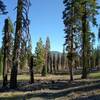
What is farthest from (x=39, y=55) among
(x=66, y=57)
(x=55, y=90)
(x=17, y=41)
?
(x=55, y=90)

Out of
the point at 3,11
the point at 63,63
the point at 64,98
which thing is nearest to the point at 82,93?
the point at 64,98

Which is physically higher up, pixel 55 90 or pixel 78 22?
pixel 78 22

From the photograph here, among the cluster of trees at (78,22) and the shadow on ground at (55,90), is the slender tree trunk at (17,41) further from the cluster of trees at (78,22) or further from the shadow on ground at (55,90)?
the cluster of trees at (78,22)

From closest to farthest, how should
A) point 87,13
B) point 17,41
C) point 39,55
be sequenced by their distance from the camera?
1. point 17,41
2. point 87,13
3. point 39,55

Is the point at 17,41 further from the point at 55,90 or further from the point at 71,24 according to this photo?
the point at 71,24

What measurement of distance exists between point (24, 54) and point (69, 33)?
22332 millimetres

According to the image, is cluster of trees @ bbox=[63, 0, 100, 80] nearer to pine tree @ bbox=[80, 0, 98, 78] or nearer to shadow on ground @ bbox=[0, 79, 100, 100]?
pine tree @ bbox=[80, 0, 98, 78]

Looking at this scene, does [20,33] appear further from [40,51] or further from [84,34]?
[40,51]

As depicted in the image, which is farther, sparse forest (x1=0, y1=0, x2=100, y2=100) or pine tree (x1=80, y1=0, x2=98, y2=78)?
pine tree (x1=80, y1=0, x2=98, y2=78)

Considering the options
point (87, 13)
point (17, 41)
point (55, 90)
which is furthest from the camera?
point (87, 13)

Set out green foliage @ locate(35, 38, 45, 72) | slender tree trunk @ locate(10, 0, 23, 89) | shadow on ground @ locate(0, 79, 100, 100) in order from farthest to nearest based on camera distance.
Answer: green foliage @ locate(35, 38, 45, 72) < slender tree trunk @ locate(10, 0, 23, 89) < shadow on ground @ locate(0, 79, 100, 100)

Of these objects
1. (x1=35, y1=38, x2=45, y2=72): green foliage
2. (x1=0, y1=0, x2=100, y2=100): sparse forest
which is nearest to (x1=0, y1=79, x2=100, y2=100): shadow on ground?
(x1=0, y1=0, x2=100, y2=100): sparse forest

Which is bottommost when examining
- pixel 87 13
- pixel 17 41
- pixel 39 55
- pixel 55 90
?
pixel 55 90

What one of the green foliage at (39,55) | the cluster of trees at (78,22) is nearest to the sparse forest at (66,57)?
the cluster of trees at (78,22)
